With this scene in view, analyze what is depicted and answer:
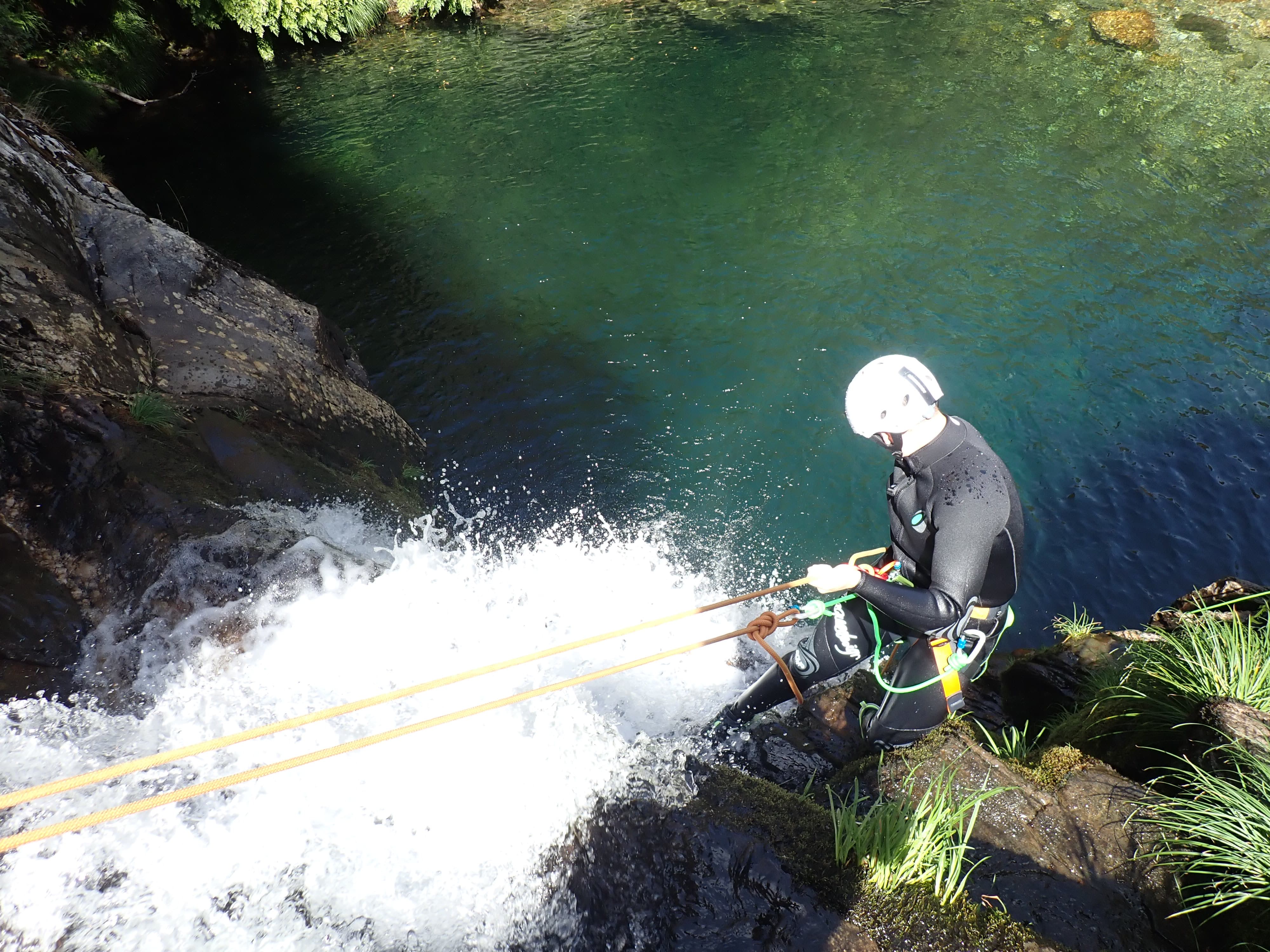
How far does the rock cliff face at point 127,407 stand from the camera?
4457 millimetres

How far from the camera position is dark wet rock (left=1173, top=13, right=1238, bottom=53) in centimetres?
1794

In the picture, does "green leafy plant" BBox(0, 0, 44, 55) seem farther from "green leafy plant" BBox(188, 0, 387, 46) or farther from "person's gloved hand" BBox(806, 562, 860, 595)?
"person's gloved hand" BBox(806, 562, 860, 595)

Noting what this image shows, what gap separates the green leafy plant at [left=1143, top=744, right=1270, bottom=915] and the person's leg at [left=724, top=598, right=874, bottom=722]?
1562mm

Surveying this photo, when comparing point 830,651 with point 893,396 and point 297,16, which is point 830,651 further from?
point 297,16

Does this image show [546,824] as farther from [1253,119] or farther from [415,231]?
[1253,119]

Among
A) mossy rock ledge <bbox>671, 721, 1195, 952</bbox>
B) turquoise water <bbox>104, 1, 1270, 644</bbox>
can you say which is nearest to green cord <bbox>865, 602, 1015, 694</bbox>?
mossy rock ledge <bbox>671, 721, 1195, 952</bbox>

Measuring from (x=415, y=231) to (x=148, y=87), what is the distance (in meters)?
10.9

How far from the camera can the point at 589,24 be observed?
2095 centimetres

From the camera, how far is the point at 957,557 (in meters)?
3.53

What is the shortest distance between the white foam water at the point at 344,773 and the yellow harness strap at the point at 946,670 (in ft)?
5.57

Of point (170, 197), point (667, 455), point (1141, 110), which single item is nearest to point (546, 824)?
point (667, 455)

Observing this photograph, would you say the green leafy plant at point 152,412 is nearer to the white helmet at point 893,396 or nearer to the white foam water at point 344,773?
the white foam water at point 344,773

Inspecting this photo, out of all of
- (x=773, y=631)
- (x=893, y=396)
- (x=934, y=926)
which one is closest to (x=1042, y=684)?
(x=773, y=631)

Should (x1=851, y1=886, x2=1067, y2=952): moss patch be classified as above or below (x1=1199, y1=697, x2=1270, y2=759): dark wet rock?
below
